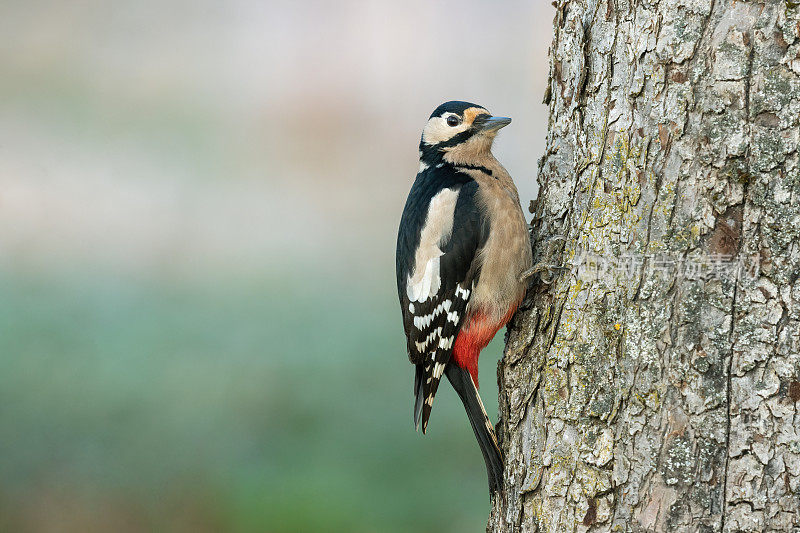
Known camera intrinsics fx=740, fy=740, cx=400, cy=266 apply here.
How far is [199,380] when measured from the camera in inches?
185

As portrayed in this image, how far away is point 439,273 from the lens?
2.45 m

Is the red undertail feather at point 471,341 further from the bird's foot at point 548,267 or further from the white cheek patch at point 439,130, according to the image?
the white cheek patch at point 439,130

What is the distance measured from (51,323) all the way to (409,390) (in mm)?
2327

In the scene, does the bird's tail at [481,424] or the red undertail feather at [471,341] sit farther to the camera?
the red undertail feather at [471,341]

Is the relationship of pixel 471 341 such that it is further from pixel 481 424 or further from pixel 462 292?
pixel 481 424

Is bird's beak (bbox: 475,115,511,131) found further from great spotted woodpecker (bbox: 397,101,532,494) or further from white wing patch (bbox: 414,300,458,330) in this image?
white wing patch (bbox: 414,300,458,330)

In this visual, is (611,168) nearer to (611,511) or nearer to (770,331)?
(770,331)

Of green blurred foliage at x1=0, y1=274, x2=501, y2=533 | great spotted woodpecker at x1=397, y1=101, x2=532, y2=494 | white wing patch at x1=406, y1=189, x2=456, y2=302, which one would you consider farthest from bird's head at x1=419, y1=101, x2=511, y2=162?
green blurred foliage at x1=0, y1=274, x2=501, y2=533

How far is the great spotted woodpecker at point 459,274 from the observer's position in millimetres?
2396

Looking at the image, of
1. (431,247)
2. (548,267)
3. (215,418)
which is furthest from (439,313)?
(215,418)

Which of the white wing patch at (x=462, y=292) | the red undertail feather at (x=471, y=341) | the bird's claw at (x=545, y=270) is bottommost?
the red undertail feather at (x=471, y=341)

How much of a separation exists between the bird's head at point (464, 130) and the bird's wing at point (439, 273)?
0.88 feet

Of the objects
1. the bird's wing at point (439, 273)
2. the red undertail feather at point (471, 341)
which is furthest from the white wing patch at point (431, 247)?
the red undertail feather at point (471, 341)

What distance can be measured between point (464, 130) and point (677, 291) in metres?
1.24
